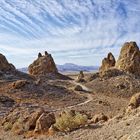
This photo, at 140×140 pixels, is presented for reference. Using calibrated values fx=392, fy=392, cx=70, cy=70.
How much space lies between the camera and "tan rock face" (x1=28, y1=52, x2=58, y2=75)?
68.2 m

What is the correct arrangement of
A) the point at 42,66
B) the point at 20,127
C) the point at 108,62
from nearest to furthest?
the point at 20,127
the point at 108,62
the point at 42,66

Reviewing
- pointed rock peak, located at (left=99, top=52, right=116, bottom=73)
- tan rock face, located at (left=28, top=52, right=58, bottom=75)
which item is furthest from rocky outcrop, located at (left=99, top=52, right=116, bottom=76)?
tan rock face, located at (left=28, top=52, right=58, bottom=75)

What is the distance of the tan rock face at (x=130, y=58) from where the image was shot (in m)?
59.6

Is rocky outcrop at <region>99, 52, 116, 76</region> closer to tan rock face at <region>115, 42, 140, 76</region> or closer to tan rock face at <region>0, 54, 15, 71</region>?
tan rock face at <region>115, 42, 140, 76</region>

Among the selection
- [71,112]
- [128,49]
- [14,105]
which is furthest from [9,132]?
[128,49]

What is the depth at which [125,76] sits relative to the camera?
56.3 metres

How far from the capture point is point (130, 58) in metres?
59.7

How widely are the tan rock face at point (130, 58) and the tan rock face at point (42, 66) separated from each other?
44.7 ft

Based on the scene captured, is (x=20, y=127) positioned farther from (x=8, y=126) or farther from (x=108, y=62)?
(x=108, y=62)

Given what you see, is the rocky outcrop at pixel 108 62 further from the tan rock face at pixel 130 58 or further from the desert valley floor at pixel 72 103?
the tan rock face at pixel 130 58

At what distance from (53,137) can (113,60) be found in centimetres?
4833

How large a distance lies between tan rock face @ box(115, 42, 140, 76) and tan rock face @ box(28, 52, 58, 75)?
13.6 meters

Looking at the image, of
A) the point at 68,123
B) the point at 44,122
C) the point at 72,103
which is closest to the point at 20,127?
the point at 44,122

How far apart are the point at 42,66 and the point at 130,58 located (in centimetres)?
1644
